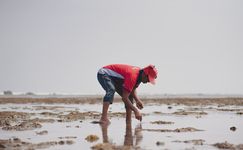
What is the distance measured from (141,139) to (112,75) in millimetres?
2568

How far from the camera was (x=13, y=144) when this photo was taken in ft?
18.8

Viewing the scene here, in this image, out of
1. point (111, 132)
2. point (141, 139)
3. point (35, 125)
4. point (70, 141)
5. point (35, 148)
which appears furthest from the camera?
point (35, 125)

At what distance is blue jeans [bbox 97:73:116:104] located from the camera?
8680 mm

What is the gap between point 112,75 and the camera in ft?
29.0

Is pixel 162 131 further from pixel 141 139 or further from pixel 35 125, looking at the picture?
pixel 35 125

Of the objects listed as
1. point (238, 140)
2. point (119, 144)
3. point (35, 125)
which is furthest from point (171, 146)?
point (35, 125)

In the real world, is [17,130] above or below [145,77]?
below

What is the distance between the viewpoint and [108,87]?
8711mm

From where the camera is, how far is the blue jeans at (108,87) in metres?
8.68

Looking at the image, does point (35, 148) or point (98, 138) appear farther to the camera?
point (98, 138)

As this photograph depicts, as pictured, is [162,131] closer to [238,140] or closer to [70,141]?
[238,140]

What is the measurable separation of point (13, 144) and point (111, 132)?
2.48m

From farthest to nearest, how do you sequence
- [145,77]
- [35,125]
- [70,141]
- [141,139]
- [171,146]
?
[35,125] → [145,77] → [141,139] → [70,141] → [171,146]

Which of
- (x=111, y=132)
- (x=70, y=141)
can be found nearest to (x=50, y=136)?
(x=70, y=141)
